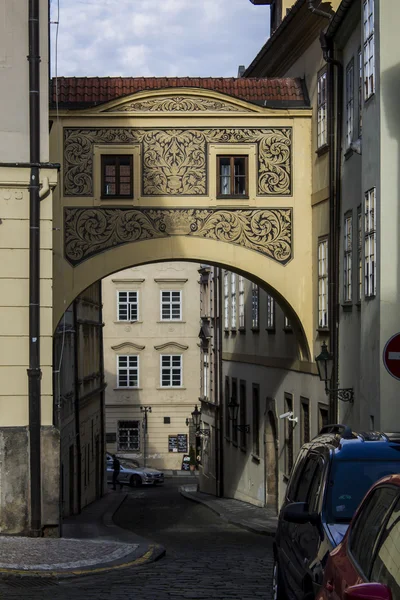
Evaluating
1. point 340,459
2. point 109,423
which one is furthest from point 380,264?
point 109,423

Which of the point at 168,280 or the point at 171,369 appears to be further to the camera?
the point at 168,280

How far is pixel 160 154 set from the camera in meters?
22.4

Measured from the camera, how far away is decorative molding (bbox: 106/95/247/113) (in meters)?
22.2

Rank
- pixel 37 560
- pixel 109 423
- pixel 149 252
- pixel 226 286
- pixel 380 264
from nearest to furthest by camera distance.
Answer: pixel 37 560
pixel 380 264
pixel 149 252
pixel 226 286
pixel 109 423

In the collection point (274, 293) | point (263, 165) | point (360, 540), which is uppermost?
point (263, 165)

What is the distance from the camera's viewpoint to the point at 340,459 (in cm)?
771

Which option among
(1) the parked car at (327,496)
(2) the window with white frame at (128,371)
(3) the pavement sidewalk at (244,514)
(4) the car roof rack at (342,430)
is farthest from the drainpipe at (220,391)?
(1) the parked car at (327,496)

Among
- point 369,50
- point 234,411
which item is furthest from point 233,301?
point 369,50

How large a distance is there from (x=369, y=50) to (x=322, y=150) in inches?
160

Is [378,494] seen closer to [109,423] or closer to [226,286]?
[226,286]

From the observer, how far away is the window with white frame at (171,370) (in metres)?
64.6

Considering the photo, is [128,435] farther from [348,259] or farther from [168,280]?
[348,259]

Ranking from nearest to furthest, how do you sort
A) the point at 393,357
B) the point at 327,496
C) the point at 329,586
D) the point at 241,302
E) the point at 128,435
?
1. the point at 329,586
2. the point at 327,496
3. the point at 393,357
4. the point at 241,302
5. the point at 128,435

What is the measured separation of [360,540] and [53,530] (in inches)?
485
